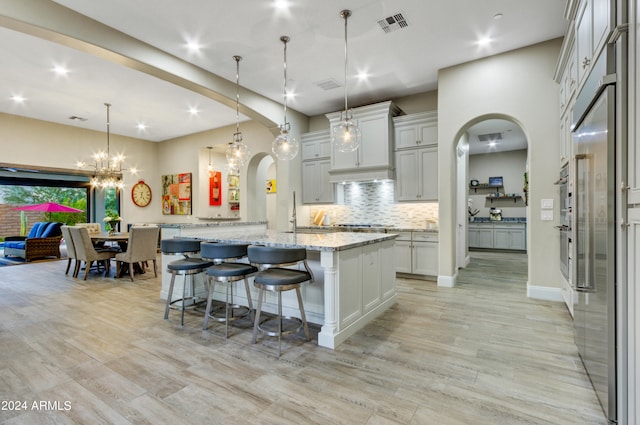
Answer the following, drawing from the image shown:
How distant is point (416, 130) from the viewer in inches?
213

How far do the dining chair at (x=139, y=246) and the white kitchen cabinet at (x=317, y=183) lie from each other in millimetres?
3047

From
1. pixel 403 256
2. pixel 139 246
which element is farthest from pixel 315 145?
pixel 139 246

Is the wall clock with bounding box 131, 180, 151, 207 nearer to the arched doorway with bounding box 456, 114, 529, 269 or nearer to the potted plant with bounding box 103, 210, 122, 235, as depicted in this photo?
the potted plant with bounding box 103, 210, 122, 235

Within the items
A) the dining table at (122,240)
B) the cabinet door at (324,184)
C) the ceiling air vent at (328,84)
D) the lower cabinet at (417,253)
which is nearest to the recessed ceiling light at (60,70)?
the dining table at (122,240)

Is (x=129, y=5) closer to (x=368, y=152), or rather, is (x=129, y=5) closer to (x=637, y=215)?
(x=368, y=152)

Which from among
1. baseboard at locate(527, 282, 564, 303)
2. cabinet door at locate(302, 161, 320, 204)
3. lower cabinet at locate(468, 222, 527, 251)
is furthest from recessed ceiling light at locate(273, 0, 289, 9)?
lower cabinet at locate(468, 222, 527, 251)

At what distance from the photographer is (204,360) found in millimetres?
2494

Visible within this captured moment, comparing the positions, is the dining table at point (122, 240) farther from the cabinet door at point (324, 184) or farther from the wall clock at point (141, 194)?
the cabinet door at point (324, 184)

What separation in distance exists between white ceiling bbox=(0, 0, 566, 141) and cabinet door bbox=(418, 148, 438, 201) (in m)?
1.26

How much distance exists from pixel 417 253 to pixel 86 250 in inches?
232

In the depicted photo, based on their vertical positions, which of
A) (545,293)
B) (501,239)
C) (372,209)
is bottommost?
(545,293)

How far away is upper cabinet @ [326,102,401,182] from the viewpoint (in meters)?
5.52

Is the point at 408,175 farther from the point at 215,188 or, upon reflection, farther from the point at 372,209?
the point at 215,188

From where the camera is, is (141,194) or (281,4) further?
(141,194)
